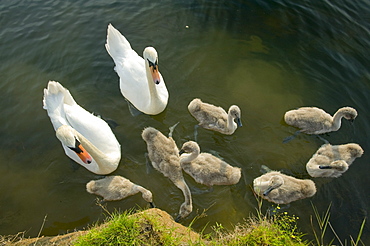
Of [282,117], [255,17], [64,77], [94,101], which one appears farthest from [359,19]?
[64,77]

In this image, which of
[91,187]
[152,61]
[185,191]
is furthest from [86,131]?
[185,191]

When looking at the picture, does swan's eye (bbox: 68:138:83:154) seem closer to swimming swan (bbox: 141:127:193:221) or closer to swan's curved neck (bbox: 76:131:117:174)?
swan's curved neck (bbox: 76:131:117:174)

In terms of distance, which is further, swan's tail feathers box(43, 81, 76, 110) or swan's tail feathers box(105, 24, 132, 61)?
swan's tail feathers box(105, 24, 132, 61)

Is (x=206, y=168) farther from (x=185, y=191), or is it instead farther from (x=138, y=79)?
(x=138, y=79)

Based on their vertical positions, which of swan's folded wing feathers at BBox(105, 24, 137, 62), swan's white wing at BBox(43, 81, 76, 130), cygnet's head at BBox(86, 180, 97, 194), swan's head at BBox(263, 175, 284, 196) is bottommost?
cygnet's head at BBox(86, 180, 97, 194)

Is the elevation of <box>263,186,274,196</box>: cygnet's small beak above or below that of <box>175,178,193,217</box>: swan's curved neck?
above

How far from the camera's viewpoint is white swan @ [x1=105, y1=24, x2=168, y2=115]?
6281mm

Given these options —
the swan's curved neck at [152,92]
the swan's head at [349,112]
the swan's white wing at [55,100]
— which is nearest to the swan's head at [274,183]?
the swan's head at [349,112]

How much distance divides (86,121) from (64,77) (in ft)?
9.90

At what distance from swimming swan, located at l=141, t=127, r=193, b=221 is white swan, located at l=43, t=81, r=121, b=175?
760 mm

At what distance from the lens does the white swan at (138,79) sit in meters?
6.28

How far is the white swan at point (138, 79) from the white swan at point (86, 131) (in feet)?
3.75

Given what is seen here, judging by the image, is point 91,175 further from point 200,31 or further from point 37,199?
point 200,31

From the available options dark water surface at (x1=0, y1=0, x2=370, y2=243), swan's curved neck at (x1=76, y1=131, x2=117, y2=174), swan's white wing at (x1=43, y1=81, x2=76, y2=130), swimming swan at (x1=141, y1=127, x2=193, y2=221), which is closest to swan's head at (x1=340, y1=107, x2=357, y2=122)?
dark water surface at (x1=0, y1=0, x2=370, y2=243)
